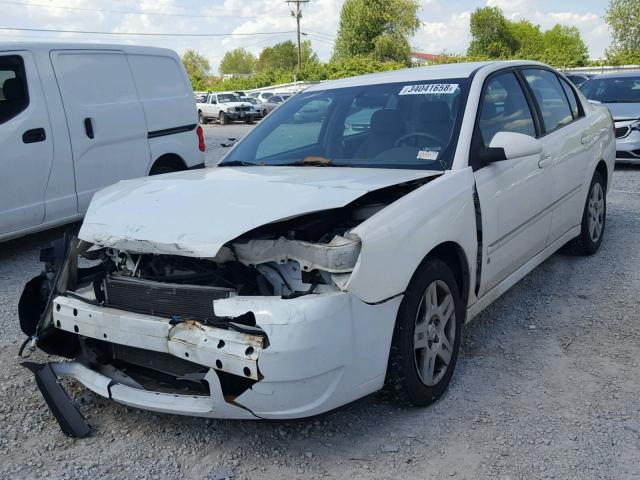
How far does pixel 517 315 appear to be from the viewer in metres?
4.30

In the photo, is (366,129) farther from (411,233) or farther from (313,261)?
(313,261)

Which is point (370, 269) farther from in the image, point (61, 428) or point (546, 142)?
point (546, 142)

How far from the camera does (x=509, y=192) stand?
12.3 feet

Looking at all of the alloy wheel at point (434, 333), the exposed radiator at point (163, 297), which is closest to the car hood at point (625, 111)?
the alloy wheel at point (434, 333)

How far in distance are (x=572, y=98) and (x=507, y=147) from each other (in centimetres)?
207

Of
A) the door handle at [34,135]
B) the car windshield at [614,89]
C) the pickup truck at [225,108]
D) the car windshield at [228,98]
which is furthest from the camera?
the car windshield at [228,98]

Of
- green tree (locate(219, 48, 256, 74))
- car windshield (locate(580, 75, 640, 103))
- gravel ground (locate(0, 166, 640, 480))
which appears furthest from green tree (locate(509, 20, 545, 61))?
gravel ground (locate(0, 166, 640, 480))

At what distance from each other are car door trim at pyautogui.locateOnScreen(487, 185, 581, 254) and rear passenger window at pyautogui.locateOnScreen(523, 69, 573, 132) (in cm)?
49

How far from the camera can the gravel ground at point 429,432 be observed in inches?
107

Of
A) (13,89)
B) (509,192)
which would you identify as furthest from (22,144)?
(509,192)

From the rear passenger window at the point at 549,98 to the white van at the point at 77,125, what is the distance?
163 inches

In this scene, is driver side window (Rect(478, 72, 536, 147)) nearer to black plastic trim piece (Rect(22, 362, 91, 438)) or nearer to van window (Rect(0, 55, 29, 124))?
black plastic trim piece (Rect(22, 362, 91, 438))

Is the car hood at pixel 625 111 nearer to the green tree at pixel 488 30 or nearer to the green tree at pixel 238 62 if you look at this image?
the green tree at pixel 488 30

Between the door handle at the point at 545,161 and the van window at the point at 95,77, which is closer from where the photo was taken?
the door handle at the point at 545,161
